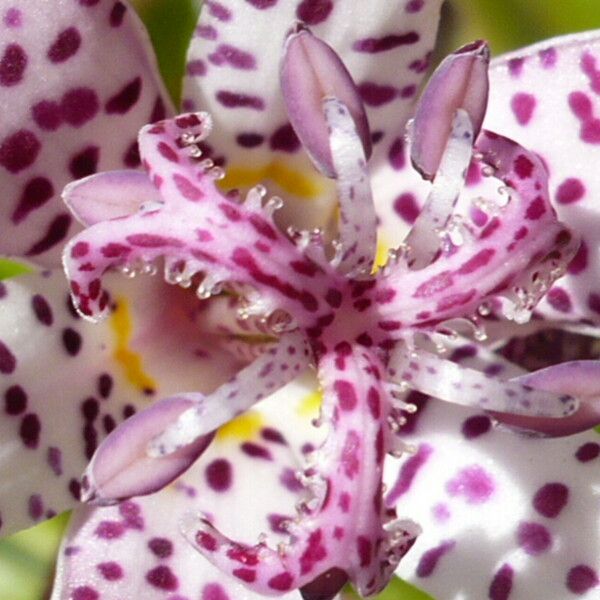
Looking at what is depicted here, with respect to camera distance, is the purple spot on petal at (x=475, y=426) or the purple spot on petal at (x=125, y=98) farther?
the purple spot on petal at (x=475, y=426)

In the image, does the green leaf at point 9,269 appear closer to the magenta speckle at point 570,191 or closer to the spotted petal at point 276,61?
the spotted petal at point 276,61

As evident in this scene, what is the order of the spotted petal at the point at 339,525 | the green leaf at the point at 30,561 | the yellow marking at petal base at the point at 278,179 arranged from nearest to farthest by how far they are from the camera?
the spotted petal at the point at 339,525 < the yellow marking at petal base at the point at 278,179 < the green leaf at the point at 30,561

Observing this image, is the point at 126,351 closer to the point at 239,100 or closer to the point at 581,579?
the point at 239,100

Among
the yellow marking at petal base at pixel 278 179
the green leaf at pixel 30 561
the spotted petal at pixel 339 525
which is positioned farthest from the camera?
the green leaf at pixel 30 561

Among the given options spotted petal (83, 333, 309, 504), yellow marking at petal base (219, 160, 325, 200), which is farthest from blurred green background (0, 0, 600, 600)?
spotted petal (83, 333, 309, 504)

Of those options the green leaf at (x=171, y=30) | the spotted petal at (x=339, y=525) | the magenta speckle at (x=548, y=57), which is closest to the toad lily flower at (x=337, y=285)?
the spotted petal at (x=339, y=525)

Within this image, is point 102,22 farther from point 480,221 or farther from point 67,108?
point 480,221

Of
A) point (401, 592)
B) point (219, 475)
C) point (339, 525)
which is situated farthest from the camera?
point (401, 592)

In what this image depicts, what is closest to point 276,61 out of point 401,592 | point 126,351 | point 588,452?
point 126,351
